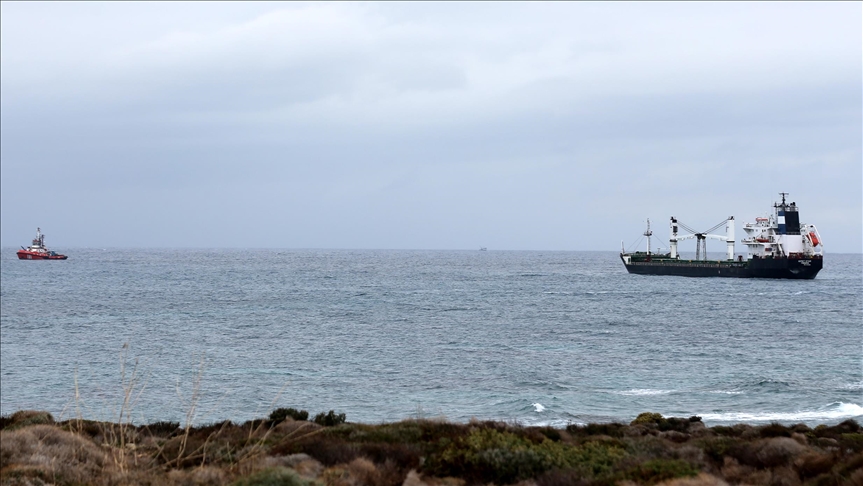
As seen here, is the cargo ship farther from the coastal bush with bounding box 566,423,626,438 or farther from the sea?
the coastal bush with bounding box 566,423,626,438

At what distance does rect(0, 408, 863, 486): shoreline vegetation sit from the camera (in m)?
7.50

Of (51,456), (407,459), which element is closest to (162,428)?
(51,456)

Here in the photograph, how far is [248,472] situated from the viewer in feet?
24.6

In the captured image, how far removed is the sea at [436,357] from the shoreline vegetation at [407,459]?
69 cm

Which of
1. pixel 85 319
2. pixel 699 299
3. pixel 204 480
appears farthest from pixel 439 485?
pixel 699 299

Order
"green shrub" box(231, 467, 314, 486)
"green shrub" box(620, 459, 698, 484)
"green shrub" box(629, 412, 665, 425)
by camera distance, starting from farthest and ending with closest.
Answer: "green shrub" box(629, 412, 665, 425) → "green shrub" box(620, 459, 698, 484) → "green shrub" box(231, 467, 314, 486)

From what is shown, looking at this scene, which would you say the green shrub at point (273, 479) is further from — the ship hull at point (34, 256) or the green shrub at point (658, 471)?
the ship hull at point (34, 256)

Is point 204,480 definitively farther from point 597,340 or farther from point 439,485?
point 597,340

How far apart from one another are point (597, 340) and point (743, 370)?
32.2 ft

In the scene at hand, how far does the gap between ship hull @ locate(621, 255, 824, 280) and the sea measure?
1352 cm

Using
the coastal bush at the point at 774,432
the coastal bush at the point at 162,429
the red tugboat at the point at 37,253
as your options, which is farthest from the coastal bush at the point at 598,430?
the red tugboat at the point at 37,253

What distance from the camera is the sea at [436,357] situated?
2198cm

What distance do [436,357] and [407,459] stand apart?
23027 millimetres

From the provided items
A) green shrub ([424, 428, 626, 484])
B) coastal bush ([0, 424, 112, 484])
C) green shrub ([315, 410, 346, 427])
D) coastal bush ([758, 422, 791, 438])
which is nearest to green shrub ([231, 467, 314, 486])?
coastal bush ([0, 424, 112, 484])
